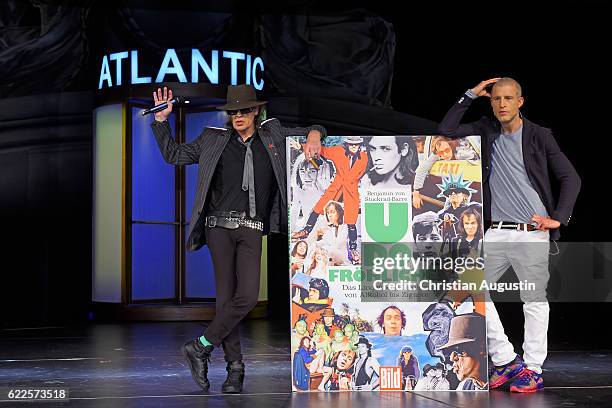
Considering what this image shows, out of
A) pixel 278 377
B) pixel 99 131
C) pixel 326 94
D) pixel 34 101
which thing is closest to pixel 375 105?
pixel 326 94

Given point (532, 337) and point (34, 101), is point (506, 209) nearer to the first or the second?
point (532, 337)

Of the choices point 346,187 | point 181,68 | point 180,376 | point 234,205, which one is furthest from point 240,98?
point 181,68

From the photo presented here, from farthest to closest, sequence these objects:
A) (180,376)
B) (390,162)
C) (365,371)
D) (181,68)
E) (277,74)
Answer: (277,74), (181,68), (180,376), (390,162), (365,371)

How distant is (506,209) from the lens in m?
4.59

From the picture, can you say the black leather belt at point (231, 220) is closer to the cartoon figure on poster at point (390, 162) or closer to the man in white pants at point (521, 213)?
the cartoon figure on poster at point (390, 162)

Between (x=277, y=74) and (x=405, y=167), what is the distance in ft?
18.2

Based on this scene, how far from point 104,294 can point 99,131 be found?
5.27 feet

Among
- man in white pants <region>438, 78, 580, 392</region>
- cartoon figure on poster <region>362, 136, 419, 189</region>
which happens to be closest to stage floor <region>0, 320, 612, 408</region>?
man in white pants <region>438, 78, 580, 392</region>

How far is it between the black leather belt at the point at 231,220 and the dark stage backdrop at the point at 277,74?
5060 millimetres

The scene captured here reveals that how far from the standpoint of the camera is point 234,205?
453 cm

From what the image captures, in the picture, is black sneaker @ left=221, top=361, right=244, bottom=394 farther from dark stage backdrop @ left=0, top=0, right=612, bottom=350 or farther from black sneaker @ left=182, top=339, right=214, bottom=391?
dark stage backdrop @ left=0, top=0, right=612, bottom=350

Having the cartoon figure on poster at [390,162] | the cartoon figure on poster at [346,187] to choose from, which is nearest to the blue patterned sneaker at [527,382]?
the cartoon figure on poster at [346,187]

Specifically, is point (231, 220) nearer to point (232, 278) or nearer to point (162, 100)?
point (232, 278)

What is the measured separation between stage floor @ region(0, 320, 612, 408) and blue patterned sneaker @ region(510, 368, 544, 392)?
8cm
